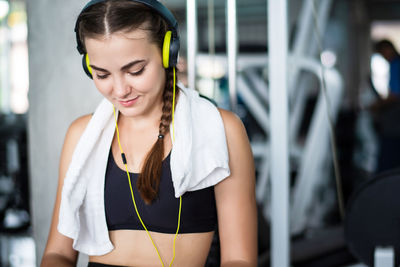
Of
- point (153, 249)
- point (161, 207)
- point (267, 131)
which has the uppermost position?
point (161, 207)

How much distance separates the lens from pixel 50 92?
61.7 inches

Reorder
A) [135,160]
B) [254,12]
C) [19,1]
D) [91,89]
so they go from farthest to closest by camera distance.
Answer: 1. [254,12]
2. [19,1]
3. [91,89]
4. [135,160]

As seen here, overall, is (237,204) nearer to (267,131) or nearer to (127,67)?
(127,67)

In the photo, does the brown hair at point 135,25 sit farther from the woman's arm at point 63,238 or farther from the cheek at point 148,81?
the woman's arm at point 63,238

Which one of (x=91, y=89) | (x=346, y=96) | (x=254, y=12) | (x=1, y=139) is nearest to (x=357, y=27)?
(x=346, y=96)

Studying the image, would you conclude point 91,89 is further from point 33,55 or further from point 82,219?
point 82,219

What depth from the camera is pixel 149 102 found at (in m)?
1.07

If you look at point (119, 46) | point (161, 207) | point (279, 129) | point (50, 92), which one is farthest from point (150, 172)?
point (50, 92)

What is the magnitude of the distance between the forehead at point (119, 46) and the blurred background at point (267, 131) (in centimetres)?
32

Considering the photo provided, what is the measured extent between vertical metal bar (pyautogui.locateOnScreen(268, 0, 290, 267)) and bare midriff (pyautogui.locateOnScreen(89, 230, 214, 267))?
330 mm

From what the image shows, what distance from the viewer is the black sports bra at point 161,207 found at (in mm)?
1126

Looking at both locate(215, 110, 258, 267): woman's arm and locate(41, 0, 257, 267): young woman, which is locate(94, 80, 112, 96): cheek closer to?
locate(41, 0, 257, 267): young woman

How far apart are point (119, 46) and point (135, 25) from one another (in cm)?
7

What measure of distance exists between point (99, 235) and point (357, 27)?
37.7ft
